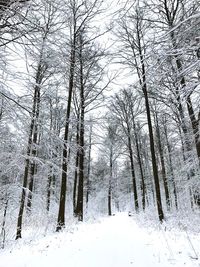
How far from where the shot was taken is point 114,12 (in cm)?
227

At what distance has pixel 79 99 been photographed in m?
13.0

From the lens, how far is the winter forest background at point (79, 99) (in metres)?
2.70

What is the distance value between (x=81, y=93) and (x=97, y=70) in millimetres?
1803

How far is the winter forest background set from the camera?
2.70 m

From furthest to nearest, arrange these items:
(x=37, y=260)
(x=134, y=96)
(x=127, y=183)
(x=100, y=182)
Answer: (x=127, y=183), (x=100, y=182), (x=134, y=96), (x=37, y=260)

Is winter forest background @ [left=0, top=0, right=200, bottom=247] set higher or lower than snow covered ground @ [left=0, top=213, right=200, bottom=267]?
higher

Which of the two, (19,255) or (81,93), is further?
(81,93)

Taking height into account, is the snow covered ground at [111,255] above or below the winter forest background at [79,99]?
below

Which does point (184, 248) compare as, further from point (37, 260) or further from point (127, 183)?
point (127, 183)

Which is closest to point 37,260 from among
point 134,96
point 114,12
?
point 114,12

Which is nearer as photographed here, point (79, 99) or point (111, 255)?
point (111, 255)

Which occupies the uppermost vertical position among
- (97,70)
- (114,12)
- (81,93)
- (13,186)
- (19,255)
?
(97,70)

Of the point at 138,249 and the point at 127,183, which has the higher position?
the point at 127,183

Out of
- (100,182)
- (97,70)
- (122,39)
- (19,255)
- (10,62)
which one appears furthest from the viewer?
(100,182)
